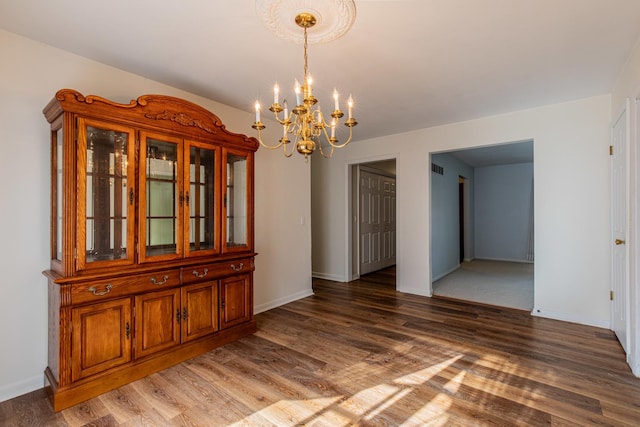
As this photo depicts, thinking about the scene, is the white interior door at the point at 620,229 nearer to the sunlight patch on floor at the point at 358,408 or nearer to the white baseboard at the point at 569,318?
the white baseboard at the point at 569,318

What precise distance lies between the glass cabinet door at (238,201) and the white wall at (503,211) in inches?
279

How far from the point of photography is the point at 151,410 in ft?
6.31

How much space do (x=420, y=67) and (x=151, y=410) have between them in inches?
126

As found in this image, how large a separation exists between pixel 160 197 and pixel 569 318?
4388 mm

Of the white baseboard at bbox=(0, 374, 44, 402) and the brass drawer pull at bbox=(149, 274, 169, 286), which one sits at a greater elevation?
the brass drawer pull at bbox=(149, 274, 169, 286)

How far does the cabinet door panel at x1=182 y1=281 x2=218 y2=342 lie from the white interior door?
3391 mm

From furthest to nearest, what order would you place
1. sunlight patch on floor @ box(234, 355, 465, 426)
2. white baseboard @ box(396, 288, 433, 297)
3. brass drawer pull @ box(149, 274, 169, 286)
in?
white baseboard @ box(396, 288, 433, 297)
brass drawer pull @ box(149, 274, 169, 286)
sunlight patch on floor @ box(234, 355, 465, 426)

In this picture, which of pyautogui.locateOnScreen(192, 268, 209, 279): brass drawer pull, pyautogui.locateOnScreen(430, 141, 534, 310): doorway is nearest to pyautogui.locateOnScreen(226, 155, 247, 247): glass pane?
pyautogui.locateOnScreen(192, 268, 209, 279): brass drawer pull

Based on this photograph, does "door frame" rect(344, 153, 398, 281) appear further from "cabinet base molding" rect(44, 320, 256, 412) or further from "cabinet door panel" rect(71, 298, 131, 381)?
"cabinet door panel" rect(71, 298, 131, 381)

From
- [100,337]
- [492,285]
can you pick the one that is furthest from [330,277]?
[100,337]

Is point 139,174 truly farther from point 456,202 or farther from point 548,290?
point 456,202

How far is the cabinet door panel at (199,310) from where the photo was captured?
255 centimetres

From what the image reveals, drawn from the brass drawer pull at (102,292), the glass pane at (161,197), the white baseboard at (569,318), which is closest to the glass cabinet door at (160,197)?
the glass pane at (161,197)

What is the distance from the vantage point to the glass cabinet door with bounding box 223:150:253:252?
2.94m
